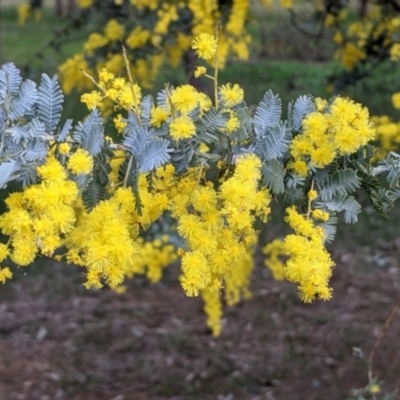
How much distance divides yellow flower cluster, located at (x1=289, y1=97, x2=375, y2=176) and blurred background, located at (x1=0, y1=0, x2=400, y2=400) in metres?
1.95

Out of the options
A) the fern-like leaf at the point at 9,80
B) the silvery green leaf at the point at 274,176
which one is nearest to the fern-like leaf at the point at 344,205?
the silvery green leaf at the point at 274,176

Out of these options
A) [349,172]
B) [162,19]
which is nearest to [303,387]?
[162,19]

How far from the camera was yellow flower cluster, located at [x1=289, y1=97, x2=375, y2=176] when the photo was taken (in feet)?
3.67

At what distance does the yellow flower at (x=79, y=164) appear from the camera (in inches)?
40.5

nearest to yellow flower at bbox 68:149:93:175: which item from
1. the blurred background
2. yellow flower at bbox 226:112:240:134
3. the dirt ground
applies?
yellow flower at bbox 226:112:240:134

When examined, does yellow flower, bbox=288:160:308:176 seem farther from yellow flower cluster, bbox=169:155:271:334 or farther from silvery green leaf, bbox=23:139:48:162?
silvery green leaf, bbox=23:139:48:162

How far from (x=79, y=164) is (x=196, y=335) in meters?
2.95

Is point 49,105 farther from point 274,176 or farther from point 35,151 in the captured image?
point 274,176

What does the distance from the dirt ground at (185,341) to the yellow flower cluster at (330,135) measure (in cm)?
231

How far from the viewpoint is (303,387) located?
3.29 m

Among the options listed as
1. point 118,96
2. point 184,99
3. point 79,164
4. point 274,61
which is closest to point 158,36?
point 118,96

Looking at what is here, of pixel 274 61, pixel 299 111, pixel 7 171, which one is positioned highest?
pixel 274 61

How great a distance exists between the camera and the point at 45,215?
1.01 m

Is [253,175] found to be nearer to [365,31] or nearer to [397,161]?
[397,161]
